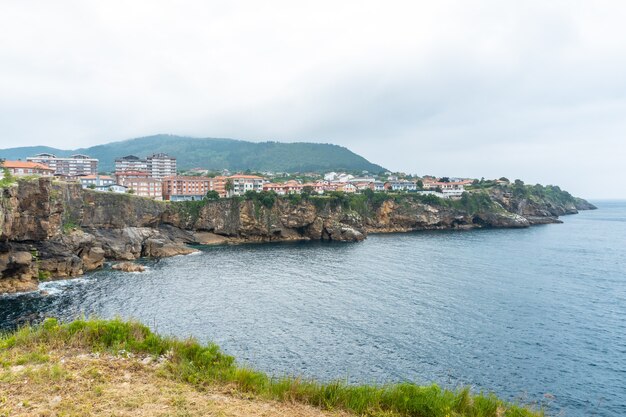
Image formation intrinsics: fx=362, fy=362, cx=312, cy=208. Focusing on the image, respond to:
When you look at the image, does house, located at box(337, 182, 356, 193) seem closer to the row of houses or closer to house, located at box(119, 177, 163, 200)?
house, located at box(119, 177, 163, 200)

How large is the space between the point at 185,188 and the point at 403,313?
9795cm

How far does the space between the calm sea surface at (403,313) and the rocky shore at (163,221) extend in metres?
6.28

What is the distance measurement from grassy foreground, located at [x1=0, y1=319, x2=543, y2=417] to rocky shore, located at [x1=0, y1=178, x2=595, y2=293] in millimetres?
34789

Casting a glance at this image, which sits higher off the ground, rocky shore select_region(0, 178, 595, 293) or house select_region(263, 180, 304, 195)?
house select_region(263, 180, 304, 195)

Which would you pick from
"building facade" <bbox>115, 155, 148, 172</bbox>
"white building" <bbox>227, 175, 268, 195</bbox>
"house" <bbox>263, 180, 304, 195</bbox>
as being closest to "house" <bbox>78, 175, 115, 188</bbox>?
"white building" <bbox>227, 175, 268, 195</bbox>

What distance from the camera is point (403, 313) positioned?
3756 cm

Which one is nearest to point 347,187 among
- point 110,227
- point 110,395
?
point 110,227

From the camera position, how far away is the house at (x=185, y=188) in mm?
116562

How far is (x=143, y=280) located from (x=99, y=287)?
5.78 meters

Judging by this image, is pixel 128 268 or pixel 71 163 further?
pixel 71 163

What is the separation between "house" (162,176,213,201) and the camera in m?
117

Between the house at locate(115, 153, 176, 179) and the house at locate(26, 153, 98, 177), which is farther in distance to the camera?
the house at locate(115, 153, 176, 179)

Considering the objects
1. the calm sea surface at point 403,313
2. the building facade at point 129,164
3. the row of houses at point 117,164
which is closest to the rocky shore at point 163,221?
the calm sea surface at point 403,313

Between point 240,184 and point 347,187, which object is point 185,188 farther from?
point 347,187
